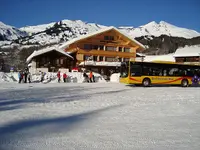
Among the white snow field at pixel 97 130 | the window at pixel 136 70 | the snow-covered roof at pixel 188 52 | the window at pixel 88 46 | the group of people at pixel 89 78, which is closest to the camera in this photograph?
the white snow field at pixel 97 130

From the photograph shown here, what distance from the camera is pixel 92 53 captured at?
46.4 meters

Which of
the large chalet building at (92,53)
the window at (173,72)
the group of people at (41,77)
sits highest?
the large chalet building at (92,53)

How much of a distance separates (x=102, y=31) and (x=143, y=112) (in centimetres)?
3884

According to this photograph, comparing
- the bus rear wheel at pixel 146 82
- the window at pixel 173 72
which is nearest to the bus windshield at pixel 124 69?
the bus rear wheel at pixel 146 82

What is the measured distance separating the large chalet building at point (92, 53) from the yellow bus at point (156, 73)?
738 inches

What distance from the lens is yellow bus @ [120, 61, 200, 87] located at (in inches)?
864

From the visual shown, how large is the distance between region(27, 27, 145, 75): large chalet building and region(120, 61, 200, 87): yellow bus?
61.5ft

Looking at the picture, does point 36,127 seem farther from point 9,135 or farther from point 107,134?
point 107,134

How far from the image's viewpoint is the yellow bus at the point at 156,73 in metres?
22.0

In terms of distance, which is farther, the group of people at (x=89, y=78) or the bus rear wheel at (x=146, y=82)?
the group of people at (x=89, y=78)

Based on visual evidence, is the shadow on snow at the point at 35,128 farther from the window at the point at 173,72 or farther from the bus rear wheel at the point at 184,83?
the bus rear wheel at the point at 184,83

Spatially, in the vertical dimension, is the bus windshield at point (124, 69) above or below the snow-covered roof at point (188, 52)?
below

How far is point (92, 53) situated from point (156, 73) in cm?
2474

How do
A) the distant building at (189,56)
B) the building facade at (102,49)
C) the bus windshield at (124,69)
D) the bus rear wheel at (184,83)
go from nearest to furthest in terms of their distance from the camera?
the bus windshield at (124,69), the bus rear wheel at (184,83), the building facade at (102,49), the distant building at (189,56)
